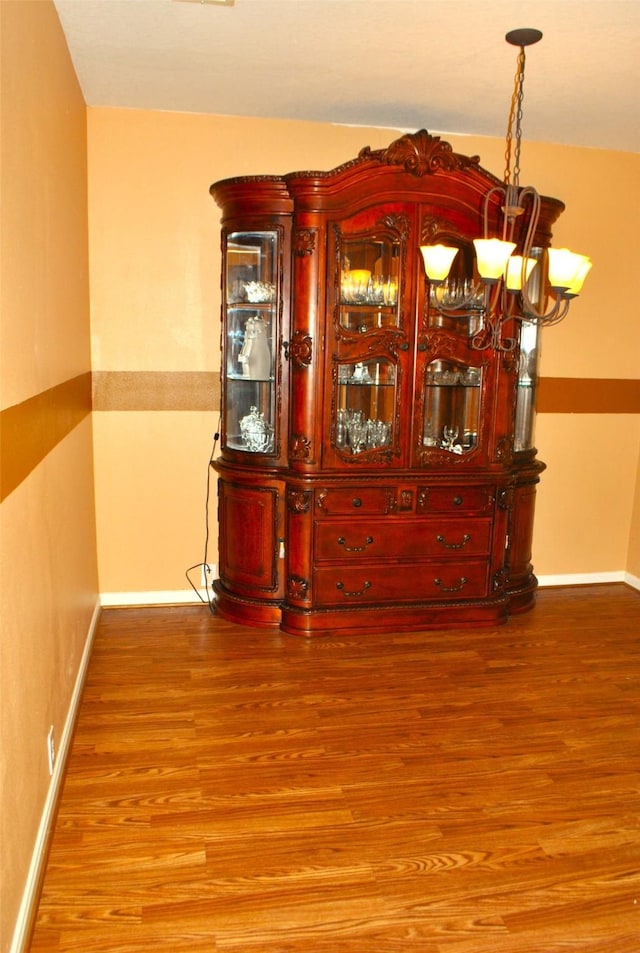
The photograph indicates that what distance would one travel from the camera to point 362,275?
3887 mm

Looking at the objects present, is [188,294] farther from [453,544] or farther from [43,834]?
[43,834]

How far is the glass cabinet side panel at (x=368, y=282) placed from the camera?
3859mm

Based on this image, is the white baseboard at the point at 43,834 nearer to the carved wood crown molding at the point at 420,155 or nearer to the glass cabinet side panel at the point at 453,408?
the glass cabinet side panel at the point at 453,408

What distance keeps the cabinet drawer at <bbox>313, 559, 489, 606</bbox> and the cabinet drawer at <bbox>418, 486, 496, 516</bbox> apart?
28cm

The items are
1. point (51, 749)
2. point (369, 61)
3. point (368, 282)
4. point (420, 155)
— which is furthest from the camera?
point (368, 282)

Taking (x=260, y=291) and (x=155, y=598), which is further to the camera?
(x=155, y=598)

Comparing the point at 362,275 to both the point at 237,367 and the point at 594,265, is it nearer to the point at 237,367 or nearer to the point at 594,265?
the point at 237,367

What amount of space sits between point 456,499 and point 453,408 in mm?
484

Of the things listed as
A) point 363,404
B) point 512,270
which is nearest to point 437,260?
point 512,270

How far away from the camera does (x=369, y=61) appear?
130 inches

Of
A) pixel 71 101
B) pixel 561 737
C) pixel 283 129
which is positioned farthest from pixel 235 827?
pixel 283 129

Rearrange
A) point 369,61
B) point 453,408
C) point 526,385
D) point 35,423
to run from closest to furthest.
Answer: point 35,423, point 369,61, point 453,408, point 526,385

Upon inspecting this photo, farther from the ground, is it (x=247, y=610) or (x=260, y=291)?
(x=260, y=291)

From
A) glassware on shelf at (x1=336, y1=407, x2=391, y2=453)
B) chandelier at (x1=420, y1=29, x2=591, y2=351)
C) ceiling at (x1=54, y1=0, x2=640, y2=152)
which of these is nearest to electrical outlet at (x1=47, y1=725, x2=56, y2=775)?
glassware on shelf at (x1=336, y1=407, x2=391, y2=453)
